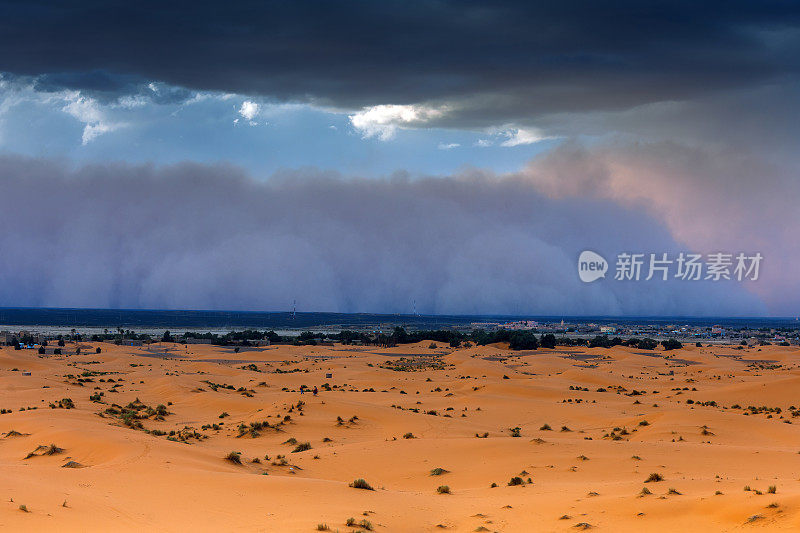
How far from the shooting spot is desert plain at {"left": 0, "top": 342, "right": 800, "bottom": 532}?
1839cm

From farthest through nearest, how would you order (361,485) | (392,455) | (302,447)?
(302,447) < (392,455) < (361,485)

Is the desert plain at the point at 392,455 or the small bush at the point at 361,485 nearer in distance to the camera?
the desert plain at the point at 392,455

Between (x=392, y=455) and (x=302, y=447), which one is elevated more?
(x=392, y=455)

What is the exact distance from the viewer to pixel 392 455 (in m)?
30.5

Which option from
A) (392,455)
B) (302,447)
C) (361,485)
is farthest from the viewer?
(302,447)

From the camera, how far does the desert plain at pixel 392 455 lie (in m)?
18.4

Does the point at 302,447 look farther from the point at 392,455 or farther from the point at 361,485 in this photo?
the point at 361,485

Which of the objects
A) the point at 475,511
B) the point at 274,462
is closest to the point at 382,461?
the point at 274,462

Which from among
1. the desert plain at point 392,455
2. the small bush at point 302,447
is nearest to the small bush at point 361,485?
the desert plain at point 392,455

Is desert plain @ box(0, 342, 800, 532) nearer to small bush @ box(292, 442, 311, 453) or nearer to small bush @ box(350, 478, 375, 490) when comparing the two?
small bush @ box(292, 442, 311, 453)

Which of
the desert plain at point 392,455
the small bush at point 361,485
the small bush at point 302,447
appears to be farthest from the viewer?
the small bush at point 302,447

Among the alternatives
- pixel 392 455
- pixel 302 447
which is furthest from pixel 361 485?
pixel 302 447

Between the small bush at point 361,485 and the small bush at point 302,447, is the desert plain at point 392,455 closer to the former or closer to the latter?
the small bush at point 302,447

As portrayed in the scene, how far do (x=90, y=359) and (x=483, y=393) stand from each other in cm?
5441
